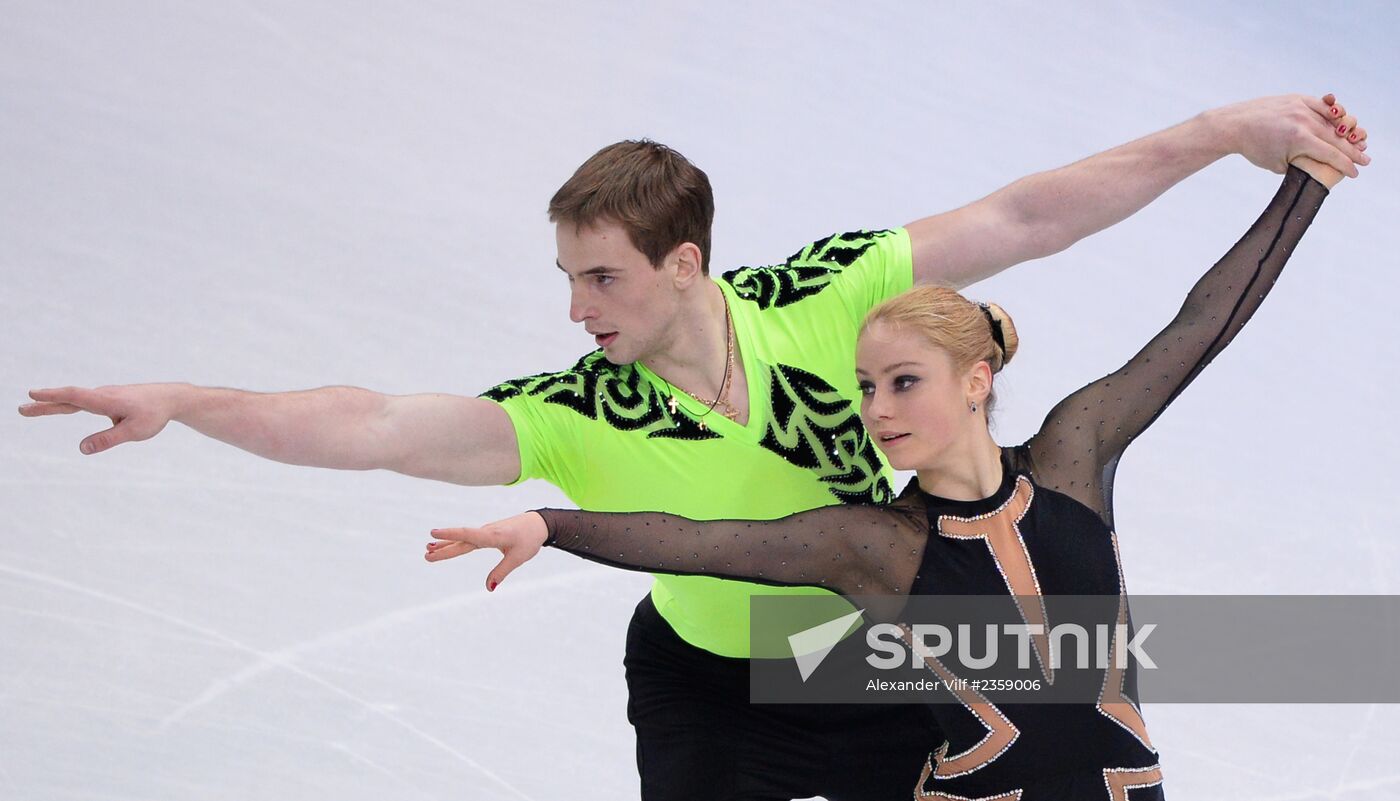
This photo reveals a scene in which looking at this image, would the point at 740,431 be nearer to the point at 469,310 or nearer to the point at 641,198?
the point at 641,198

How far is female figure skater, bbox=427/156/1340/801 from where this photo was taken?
8.80 feet

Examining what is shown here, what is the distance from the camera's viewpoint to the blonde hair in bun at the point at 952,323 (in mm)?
2754

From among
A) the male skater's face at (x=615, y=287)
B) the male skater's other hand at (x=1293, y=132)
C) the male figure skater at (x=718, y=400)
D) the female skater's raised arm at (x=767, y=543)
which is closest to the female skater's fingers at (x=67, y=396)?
the male figure skater at (x=718, y=400)

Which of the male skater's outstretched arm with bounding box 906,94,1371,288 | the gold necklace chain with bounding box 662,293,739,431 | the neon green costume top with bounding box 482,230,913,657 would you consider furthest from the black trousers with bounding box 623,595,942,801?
the male skater's outstretched arm with bounding box 906,94,1371,288

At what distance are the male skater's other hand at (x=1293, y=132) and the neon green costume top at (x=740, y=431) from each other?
64 centimetres

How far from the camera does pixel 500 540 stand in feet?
7.91

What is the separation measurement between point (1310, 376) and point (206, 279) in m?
3.47

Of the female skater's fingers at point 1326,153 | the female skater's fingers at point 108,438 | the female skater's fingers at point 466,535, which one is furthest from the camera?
the female skater's fingers at point 1326,153

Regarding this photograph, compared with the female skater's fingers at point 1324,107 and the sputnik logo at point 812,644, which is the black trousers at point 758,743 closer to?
the sputnik logo at point 812,644

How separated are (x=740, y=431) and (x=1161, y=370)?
743mm

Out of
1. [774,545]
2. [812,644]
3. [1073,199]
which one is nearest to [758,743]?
[812,644]

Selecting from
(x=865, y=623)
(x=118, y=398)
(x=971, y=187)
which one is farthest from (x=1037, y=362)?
(x=118, y=398)

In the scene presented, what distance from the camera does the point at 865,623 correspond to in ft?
10.8

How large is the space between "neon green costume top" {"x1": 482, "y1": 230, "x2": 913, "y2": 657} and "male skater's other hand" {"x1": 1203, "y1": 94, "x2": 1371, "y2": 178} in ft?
2.11
